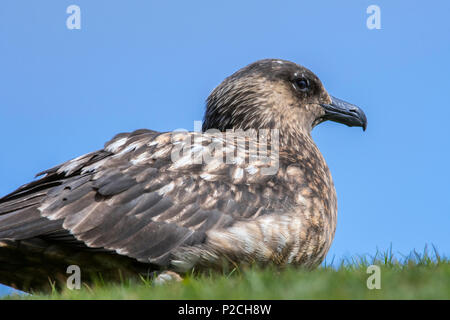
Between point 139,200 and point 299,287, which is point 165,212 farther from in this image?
point 299,287

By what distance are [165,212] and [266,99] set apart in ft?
6.85

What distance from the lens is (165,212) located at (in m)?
4.89

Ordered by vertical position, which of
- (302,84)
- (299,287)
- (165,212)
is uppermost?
(302,84)

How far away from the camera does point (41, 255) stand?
473 cm

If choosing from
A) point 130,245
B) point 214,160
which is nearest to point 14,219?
point 130,245

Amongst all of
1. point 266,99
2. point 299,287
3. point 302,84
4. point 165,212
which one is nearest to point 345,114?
point 302,84

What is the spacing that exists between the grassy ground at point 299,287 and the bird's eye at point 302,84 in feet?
8.27

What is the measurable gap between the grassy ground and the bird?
22cm

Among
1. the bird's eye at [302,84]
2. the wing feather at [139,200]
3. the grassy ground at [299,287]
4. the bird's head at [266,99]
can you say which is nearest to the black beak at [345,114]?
the bird's head at [266,99]

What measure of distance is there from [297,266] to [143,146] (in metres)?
1.53

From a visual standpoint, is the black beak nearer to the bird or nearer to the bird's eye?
the bird's eye
